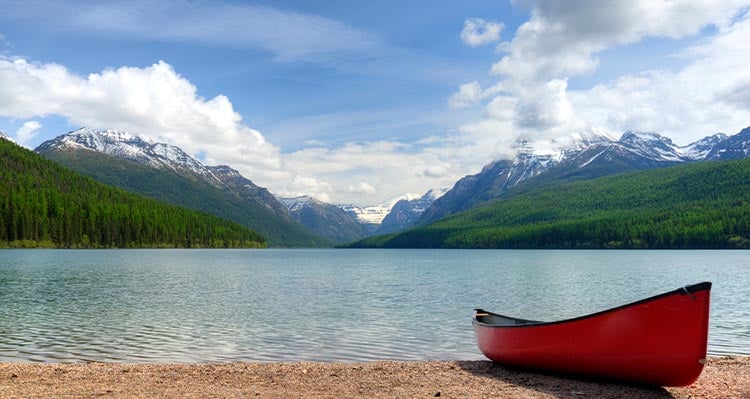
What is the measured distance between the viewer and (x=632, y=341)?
18250 mm

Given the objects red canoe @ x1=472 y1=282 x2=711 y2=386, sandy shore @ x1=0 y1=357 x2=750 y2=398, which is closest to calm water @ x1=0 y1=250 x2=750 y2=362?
sandy shore @ x1=0 y1=357 x2=750 y2=398

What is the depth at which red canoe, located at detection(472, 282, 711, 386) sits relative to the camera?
55.7 ft

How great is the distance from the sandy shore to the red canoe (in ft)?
2.16

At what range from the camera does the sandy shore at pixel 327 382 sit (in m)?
18.5

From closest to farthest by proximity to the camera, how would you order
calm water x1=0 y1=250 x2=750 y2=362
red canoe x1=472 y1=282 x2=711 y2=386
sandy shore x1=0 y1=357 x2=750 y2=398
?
red canoe x1=472 y1=282 x2=711 y2=386, sandy shore x1=0 y1=357 x2=750 y2=398, calm water x1=0 y1=250 x2=750 y2=362

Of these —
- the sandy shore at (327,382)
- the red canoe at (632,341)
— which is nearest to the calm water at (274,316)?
the sandy shore at (327,382)

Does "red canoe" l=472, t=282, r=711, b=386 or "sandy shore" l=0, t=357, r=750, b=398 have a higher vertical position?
"red canoe" l=472, t=282, r=711, b=386

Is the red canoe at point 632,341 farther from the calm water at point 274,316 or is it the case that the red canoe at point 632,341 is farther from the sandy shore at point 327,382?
the calm water at point 274,316

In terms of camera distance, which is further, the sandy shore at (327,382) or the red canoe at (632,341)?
the sandy shore at (327,382)

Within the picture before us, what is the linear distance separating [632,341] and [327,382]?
1044 centimetres

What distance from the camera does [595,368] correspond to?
19625mm

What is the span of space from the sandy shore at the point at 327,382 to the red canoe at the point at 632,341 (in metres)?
0.66

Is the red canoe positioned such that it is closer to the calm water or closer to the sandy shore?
the sandy shore

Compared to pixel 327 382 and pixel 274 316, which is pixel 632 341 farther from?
pixel 274 316
